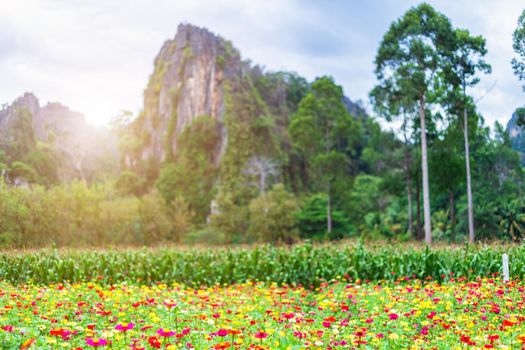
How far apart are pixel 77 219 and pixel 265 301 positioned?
15.2 meters

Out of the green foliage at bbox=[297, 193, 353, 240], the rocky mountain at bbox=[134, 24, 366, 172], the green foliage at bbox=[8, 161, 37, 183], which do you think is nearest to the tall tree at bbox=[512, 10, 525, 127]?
the green foliage at bbox=[8, 161, 37, 183]

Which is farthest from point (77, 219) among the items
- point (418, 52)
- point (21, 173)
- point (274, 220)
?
point (418, 52)

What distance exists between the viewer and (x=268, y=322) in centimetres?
459

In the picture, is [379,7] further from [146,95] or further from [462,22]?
[146,95]

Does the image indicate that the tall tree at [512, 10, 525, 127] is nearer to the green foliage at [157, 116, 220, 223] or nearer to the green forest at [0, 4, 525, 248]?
the green forest at [0, 4, 525, 248]

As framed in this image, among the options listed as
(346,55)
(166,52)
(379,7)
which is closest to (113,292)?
(379,7)

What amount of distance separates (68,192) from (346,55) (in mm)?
13378

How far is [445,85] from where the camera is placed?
2158 centimetres

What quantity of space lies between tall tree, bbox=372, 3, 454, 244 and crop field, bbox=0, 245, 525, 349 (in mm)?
11954

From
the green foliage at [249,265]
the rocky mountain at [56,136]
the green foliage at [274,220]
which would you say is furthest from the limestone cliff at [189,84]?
the green foliage at [249,265]

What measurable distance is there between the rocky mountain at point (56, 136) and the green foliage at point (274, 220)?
34.9ft

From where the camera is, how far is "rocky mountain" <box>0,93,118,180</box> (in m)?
17.5

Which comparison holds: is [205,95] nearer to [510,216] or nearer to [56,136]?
[56,136]

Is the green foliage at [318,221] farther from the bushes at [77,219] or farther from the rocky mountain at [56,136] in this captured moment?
the rocky mountain at [56,136]
